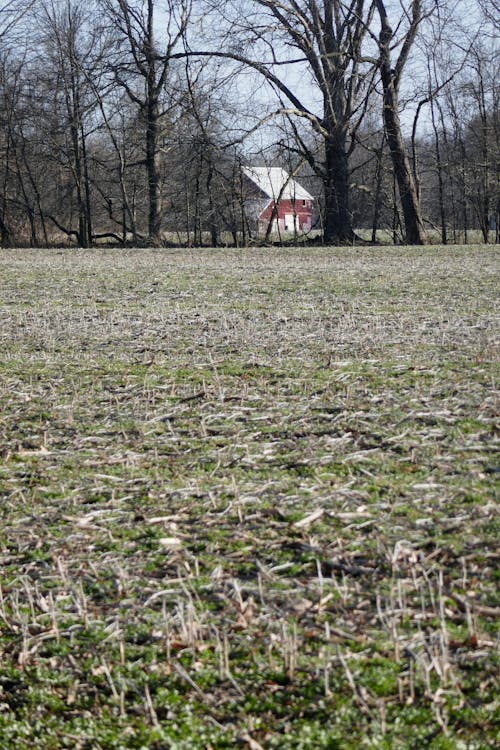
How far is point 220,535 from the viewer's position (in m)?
3.62

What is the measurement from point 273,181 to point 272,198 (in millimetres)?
14295

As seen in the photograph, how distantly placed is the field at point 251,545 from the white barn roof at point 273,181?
20554 millimetres

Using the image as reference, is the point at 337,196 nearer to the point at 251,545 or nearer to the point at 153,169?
the point at 153,169

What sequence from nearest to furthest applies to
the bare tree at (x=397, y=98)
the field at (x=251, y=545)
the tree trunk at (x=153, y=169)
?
the field at (x=251, y=545)
the bare tree at (x=397, y=98)
the tree trunk at (x=153, y=169)

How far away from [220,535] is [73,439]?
1.79m

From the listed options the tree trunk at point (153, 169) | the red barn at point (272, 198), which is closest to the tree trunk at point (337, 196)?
the red barn at point (272, 198)

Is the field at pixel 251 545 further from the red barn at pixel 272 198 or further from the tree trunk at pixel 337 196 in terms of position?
the red barn at pixel 272 198

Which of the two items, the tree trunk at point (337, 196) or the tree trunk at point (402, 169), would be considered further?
the tree trunk at point (337, 196)

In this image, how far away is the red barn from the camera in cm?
2983

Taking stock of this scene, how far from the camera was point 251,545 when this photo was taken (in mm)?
3518

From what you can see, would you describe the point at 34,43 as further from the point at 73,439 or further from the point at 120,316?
the point at 73,439

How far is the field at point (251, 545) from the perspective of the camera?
2498 millimetres

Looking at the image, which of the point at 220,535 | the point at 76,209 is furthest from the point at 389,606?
the point at 76,209

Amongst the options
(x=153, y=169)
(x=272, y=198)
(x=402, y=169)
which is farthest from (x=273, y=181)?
(x=402, y=169)
